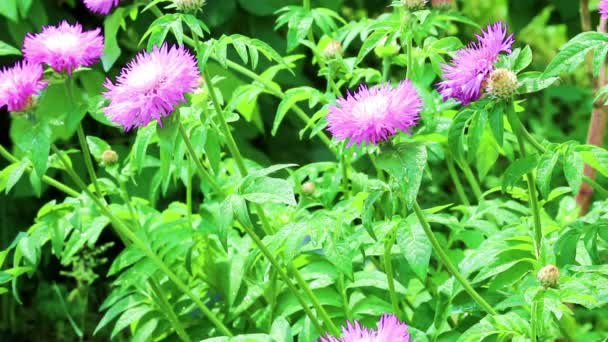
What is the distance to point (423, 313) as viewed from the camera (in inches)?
75.4

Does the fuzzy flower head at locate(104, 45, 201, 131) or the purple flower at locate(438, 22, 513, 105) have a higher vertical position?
the fuzzy flower head at locate(104, 45, 201, 131)

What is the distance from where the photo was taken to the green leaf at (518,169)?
1.43 meters

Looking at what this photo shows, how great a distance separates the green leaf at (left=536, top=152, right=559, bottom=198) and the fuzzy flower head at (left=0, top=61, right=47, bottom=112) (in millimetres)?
747

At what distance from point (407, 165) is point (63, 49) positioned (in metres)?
0.60

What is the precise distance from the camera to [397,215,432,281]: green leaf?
1456 millimetres

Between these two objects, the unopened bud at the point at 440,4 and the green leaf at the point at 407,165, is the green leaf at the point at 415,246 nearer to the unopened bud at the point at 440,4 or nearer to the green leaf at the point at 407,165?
the green leaf at the point at 407,165

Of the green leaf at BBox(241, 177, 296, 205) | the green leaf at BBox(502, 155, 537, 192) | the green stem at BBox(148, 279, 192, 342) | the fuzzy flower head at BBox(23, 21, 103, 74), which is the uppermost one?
the fuzzy flower head at BBox(23, 21, 103, 74)

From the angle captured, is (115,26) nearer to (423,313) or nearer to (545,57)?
(423,313)

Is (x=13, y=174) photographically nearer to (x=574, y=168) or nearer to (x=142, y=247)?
(x=142, y=247)

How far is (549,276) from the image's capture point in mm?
1376


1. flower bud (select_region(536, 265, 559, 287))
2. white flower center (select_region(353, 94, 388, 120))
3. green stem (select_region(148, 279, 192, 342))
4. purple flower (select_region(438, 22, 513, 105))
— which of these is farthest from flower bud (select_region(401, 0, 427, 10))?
green stem (select_region(148, 279, 192, 342))

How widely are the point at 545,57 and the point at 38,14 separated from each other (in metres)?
2.15

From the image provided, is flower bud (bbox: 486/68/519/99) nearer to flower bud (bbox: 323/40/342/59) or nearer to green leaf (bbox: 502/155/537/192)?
green leaf (bbox: 502/155/537/192)

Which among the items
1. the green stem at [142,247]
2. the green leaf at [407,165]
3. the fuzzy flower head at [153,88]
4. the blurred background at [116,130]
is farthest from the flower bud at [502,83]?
the blurred background at [116,130]
